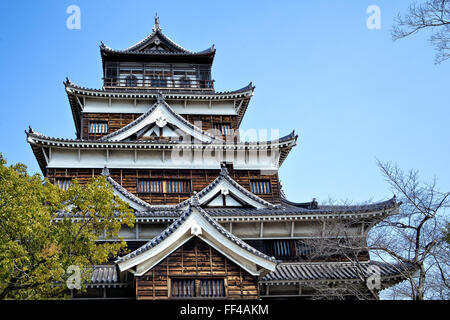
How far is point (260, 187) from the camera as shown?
2278cm

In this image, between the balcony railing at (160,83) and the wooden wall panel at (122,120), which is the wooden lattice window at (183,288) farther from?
the balcony railing at (160,83)

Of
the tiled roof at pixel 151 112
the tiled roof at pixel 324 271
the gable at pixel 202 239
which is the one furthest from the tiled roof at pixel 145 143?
the gable at pixel 202 239

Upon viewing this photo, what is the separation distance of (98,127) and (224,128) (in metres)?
7.42

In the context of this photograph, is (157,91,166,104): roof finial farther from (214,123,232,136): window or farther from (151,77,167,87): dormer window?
Answer: (214,123,232,136): window

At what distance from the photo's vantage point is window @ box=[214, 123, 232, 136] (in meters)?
25.7

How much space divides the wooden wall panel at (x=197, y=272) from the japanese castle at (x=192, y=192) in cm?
3

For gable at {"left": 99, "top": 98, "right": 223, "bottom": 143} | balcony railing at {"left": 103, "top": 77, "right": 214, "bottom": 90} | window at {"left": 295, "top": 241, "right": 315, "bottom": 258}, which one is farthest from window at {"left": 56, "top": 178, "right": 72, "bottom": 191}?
window at {"left": 295, "top": 241, "right": 315, "bottom": 258}

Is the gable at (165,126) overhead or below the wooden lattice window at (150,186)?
overhead

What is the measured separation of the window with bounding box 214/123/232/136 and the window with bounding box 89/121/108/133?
6.48 meters

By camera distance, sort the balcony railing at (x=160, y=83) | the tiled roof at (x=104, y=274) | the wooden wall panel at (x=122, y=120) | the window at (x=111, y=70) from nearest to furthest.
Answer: the tiled roof at (x=104, y=274)
the wooden wall panel at (x=122, y=120)
the balcony railing at (x=160, y=83)
the window at (x=111, y=70)

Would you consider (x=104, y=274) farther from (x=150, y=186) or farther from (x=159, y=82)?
(x=159, y=82)

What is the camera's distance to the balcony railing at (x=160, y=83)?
88.5 feet

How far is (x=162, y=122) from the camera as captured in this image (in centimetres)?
2392

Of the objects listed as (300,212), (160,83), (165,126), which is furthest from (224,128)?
(300,212)
